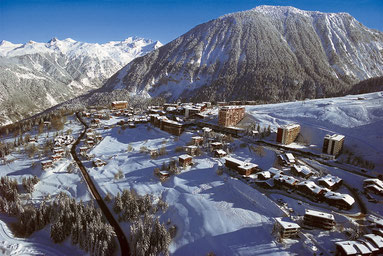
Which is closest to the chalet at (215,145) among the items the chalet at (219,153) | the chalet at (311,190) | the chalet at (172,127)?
the chalet at (219,153)

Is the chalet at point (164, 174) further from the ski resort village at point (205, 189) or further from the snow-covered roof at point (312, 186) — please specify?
the snow-covered roof at point (312, 186)

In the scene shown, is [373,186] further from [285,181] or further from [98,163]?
[98,163]

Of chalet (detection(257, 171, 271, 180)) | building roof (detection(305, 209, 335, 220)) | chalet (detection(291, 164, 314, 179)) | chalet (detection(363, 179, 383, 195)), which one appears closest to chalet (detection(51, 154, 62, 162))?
chalet (detection(257, 171, 271, 180))

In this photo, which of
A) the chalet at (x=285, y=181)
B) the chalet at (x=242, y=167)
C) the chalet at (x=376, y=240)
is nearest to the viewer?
the chalet at (x=376, y=240)

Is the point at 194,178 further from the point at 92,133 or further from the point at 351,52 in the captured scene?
the point at 351,52

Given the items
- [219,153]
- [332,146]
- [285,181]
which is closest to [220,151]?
[219,153]

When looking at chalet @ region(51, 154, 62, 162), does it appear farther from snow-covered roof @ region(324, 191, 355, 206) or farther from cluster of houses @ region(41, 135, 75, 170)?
snow-covered roof @ region(324, 191, 355, 206)

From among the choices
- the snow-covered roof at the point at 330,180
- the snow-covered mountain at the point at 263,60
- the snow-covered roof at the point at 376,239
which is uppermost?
the snow-covered mountain at the point at 263,60
